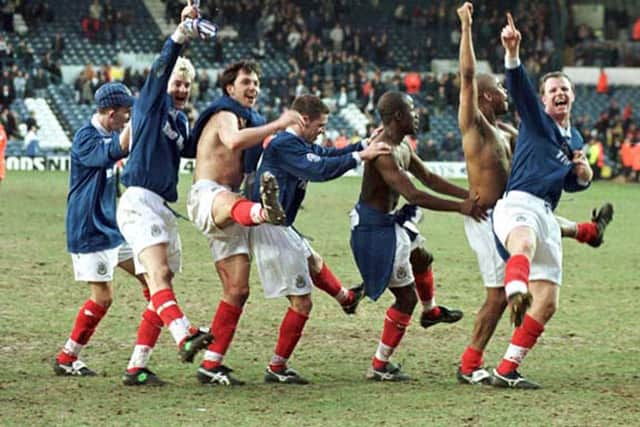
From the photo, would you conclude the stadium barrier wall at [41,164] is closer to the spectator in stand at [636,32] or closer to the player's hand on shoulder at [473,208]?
the spectator in stand at [636,32]

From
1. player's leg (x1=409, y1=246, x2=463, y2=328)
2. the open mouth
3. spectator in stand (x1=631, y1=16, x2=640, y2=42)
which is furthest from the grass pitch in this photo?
spectator in stand (x1=631, y1=16, x2=640, y2=42)

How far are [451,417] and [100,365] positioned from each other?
3.07 m

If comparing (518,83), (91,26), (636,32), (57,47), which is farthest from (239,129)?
(636,32)

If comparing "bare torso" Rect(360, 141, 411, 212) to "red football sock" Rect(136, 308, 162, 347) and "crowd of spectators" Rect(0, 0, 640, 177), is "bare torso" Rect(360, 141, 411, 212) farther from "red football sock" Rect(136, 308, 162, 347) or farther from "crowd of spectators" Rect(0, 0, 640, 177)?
"crowd of spectators" Rect(0, 0, 640, 177)

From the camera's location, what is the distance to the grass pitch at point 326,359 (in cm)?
792

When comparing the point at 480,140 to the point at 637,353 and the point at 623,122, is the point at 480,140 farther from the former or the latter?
the point at 623,122

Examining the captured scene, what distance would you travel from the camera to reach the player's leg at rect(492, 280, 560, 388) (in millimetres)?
8758

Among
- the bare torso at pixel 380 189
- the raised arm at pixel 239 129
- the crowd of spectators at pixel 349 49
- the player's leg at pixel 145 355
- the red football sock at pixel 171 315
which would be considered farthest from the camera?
the crowd of spectators at pixel 349 49

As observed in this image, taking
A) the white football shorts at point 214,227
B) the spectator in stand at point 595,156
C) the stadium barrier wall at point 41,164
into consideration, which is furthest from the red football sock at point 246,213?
the spectator in stand at point 595,156

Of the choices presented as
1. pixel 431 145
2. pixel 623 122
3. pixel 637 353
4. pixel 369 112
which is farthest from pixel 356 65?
pixel 637 353

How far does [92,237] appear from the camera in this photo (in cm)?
948

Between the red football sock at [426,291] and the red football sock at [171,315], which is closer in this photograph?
the red football sock at [171,315]

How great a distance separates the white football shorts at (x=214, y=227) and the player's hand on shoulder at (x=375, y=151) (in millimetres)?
996

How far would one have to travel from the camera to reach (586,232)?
9531 mm
